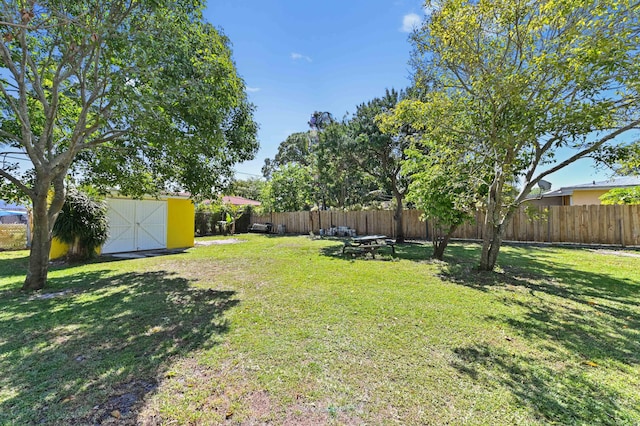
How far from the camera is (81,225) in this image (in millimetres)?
8961

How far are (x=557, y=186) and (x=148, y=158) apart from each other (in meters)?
22.3

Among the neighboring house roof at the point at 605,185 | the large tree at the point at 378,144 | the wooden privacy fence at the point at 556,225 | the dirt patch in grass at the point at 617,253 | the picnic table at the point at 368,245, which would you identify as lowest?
the dirt patch in grass at the point at 617,253

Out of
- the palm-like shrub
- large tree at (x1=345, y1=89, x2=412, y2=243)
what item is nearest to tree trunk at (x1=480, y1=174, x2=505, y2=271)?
large tree at (x1=345, y1=89, x2=412, y2=243)

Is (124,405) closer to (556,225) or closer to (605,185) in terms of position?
(556,225)

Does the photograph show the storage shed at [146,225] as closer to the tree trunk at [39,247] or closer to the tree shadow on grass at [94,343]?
the tree trunk at [39,247]

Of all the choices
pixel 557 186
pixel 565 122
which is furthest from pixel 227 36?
pixel 557 186

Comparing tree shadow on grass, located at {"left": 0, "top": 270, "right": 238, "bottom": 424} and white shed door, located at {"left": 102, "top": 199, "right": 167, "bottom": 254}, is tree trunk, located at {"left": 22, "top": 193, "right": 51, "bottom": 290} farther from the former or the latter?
white shed door, located at {"left": 102, "top": 199, "right": 167, "bottom": 254}

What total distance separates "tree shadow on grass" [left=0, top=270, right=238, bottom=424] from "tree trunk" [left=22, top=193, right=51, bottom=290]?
0.28 meters

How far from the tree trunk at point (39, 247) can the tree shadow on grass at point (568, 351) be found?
744cm

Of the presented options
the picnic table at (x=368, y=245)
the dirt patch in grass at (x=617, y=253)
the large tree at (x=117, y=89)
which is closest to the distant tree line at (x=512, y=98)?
the picnic table at (x=368, y=245)

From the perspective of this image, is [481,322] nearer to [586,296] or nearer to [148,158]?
[586,296]

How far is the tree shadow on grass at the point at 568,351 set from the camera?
2248mm

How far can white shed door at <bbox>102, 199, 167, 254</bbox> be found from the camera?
11.3 m

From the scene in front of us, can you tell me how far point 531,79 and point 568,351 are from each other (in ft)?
13.8
